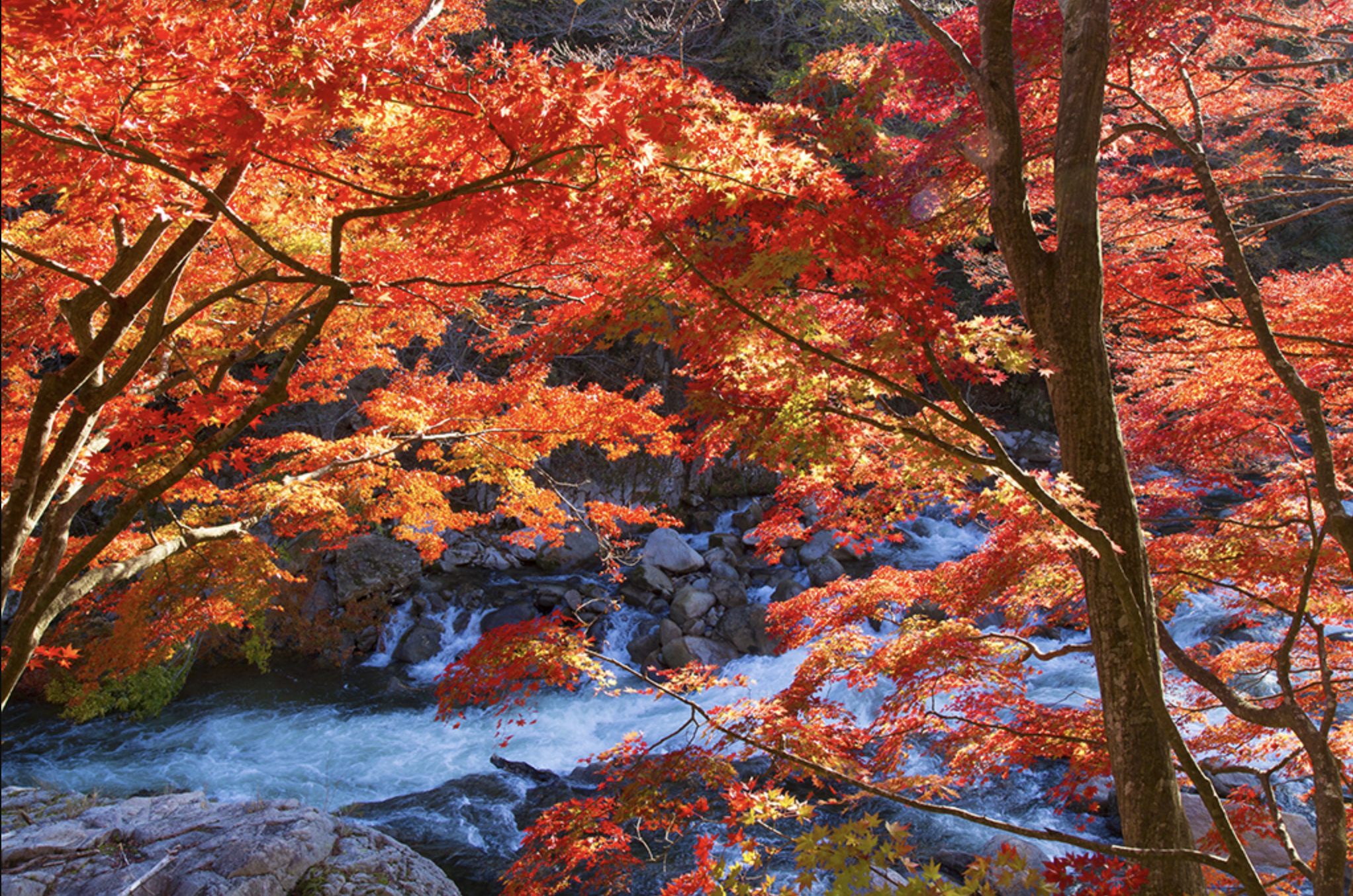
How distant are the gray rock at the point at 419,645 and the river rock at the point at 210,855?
5476 mm

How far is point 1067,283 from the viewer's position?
2.86 m

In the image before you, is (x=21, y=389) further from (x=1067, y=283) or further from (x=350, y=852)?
(x=1067, y=283)

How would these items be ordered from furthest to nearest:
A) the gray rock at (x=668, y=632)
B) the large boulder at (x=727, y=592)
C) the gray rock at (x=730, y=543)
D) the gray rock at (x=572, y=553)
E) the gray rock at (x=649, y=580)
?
the gray rock at (x=572, y=553), the gray rock at (x=730, y=543), the gray rock at (x=649, y=580), the large boulder at (x=727, y=592), the gray rock at (x=668, y=632)

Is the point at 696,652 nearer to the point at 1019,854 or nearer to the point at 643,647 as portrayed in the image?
the point at 643,647

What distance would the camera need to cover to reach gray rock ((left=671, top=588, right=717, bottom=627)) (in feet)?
35.8

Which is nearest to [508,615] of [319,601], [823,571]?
[319,601]

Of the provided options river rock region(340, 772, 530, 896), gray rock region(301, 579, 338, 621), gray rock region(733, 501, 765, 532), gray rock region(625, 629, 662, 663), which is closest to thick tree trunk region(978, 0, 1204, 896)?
river rock region(340, 772, 530, 896)

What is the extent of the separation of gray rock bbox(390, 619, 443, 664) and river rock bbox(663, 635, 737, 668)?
381cm

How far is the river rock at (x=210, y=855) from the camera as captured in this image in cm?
441

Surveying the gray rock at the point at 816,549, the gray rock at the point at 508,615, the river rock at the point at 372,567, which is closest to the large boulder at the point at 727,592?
the gray rock at the point at 816,549

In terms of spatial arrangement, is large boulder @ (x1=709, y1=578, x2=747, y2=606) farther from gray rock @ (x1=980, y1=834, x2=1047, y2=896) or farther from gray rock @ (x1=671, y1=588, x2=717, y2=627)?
gray rock @ (x1=980, y1=834, x2=1047, y2=896)

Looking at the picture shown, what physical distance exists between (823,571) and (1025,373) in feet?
31.1

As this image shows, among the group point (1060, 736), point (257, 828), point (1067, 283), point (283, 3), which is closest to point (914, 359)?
point (1067, 283)

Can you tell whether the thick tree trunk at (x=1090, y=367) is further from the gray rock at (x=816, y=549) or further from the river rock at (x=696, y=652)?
the gray rock at (x=816, y=549)
